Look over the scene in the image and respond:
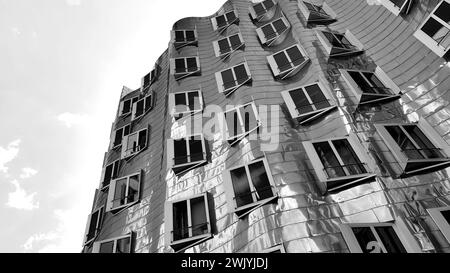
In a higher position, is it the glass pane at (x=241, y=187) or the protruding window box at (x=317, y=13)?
the protruding window box at (x=317, y=13)

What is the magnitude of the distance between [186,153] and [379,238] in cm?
893

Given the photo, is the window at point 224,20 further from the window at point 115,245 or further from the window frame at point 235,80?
the window at point 115,245

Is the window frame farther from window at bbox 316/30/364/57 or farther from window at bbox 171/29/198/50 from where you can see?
window at bbox 171/29/198/50

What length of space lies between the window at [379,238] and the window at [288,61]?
899 cm

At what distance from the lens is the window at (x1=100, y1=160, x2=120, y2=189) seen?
57.5 feet

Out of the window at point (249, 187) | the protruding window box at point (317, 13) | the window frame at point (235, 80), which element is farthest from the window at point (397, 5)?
the window at point (249, 187)

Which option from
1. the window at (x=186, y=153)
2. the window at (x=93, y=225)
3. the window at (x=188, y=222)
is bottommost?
the window at (x=188, y=222)

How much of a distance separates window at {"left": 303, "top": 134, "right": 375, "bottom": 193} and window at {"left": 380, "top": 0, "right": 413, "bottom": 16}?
27.0 ft

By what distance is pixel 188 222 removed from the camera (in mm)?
11227

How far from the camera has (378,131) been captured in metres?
10.8

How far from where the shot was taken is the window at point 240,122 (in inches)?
506

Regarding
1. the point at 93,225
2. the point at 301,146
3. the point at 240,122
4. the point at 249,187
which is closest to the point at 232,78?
the point at 240,122
